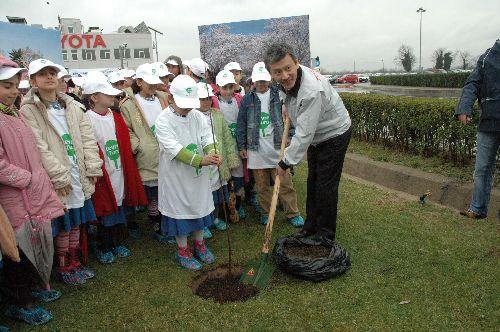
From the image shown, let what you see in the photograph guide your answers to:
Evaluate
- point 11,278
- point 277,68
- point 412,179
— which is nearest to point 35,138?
point 11,278

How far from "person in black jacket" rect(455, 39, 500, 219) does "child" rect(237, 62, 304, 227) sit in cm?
188

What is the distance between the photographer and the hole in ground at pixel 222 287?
346 cm

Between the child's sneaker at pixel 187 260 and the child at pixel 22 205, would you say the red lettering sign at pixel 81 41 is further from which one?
the child at pixel 22 205

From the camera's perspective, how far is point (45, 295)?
3.53 metres

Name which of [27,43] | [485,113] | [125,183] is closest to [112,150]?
[125,183]

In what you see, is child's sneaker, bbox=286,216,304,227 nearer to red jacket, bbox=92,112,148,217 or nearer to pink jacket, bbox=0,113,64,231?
red jacket, bbox=92,112,148,217

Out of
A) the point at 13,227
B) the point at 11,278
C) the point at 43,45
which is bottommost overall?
the point at 11,278

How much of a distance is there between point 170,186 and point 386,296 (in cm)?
209

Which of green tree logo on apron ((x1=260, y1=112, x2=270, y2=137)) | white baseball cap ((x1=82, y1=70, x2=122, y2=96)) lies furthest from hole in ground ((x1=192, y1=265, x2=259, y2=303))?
white baseball cap ((x1=82, y1=70, x2=122, y2=96))

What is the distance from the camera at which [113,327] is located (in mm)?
3115

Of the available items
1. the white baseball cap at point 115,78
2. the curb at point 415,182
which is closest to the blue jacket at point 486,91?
the curb at point 415,182

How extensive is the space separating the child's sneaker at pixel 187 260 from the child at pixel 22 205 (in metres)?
1.23

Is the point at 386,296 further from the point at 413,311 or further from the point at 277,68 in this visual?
the point at 277,68

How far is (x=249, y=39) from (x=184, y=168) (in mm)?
5262
